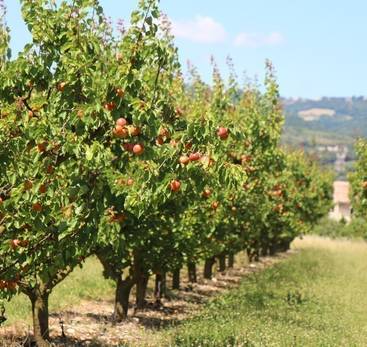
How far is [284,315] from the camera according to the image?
50.7 ft

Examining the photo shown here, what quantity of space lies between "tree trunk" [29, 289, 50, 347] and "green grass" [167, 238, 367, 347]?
95.6 inches

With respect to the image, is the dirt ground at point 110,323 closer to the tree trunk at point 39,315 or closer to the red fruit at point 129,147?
the tree trunk at point 39,315

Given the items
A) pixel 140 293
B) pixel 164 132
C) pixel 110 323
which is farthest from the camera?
pixel 140 293

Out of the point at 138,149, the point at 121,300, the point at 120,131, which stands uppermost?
the point at 120,131

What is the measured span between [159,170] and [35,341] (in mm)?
6032

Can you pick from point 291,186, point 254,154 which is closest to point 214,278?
point 254,154

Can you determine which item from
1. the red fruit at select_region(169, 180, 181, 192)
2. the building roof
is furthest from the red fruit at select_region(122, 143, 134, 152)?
the building roof

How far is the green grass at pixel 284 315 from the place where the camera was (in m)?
11.8

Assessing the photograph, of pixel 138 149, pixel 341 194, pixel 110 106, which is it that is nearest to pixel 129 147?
pixel 138 149

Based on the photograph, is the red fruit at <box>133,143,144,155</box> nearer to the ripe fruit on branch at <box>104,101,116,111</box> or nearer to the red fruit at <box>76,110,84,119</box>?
the ripe fruit on branch at <box>104,101,116,111</box>

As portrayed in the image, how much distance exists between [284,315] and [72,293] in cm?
676

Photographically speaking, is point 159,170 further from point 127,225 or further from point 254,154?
point 254,154

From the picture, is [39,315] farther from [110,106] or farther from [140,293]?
[110,106]

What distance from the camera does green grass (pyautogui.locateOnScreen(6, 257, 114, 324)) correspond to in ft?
47.3
